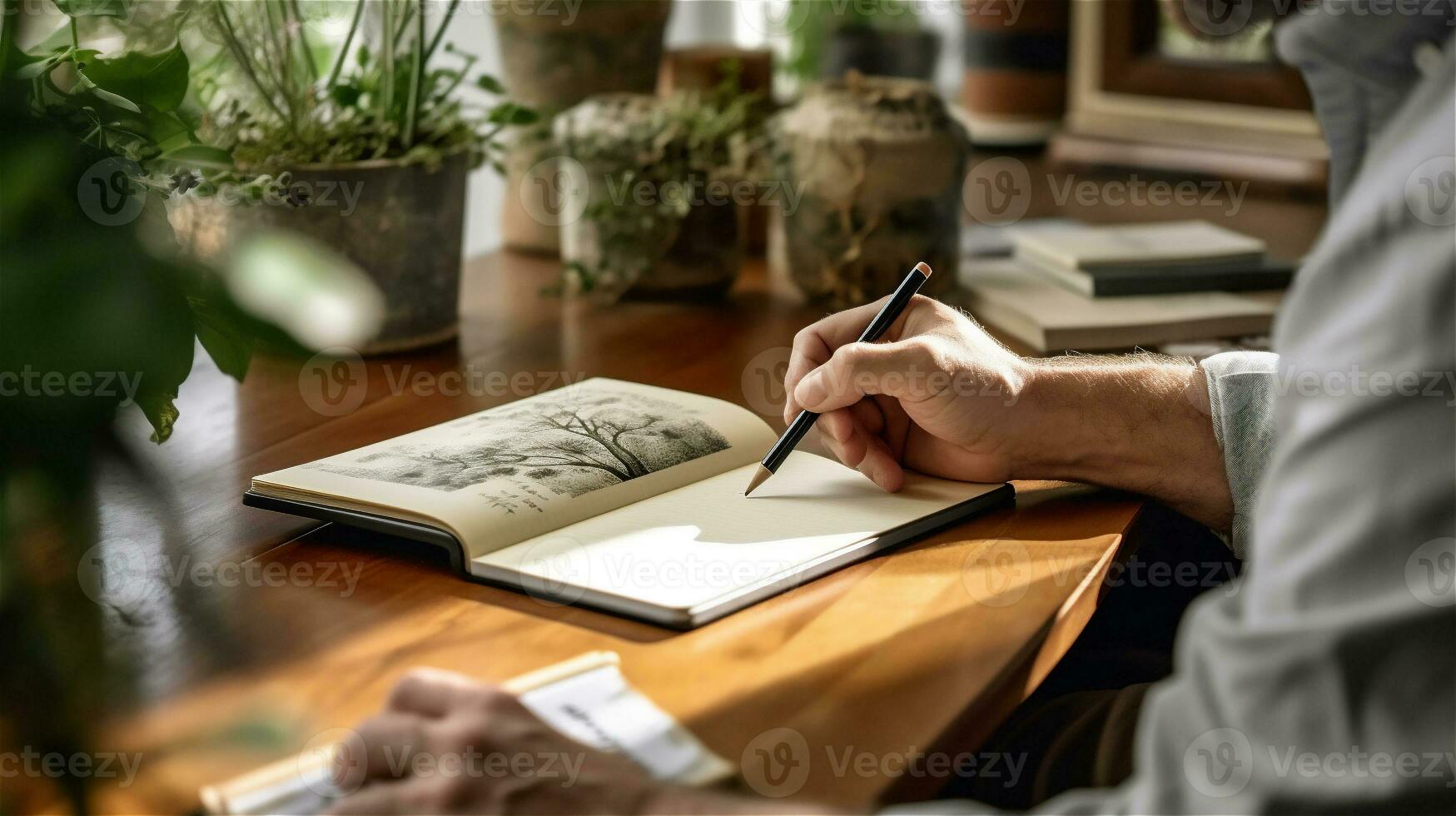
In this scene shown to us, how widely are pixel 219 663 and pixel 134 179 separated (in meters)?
0.41

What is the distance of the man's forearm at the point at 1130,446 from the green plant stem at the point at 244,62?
0.78 meters

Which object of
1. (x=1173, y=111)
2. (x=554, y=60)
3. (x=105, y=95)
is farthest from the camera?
(x=1173, y=111)

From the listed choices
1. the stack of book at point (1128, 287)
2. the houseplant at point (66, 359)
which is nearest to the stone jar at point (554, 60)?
the stack of book at point (1128, 287)

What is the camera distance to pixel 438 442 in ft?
3.23

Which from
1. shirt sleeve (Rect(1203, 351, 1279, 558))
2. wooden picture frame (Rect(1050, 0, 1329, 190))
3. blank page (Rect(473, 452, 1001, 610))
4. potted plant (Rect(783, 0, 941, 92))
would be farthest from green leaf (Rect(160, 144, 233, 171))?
wooden picture frame (Rect(1050, 0, 1329, 190))

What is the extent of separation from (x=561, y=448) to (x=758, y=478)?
5.7 inches

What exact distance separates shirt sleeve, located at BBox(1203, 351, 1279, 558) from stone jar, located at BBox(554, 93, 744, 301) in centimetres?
73

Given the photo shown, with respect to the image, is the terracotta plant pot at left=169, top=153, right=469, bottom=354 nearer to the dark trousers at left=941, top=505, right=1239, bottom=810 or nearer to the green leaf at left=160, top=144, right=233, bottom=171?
the green leaf at left=160, top=144, right=233, bottom=171

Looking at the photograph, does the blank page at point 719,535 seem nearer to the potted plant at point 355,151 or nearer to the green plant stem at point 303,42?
the potted plant at point 355,151

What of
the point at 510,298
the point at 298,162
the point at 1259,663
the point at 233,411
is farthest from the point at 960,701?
the point at 510,298

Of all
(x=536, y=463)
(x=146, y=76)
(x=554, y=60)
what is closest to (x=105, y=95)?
Result: (x=146, y=76)

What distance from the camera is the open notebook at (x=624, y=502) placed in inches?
31.7

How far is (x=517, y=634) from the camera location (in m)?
0.76

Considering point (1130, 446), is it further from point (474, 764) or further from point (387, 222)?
point (387, 222)
